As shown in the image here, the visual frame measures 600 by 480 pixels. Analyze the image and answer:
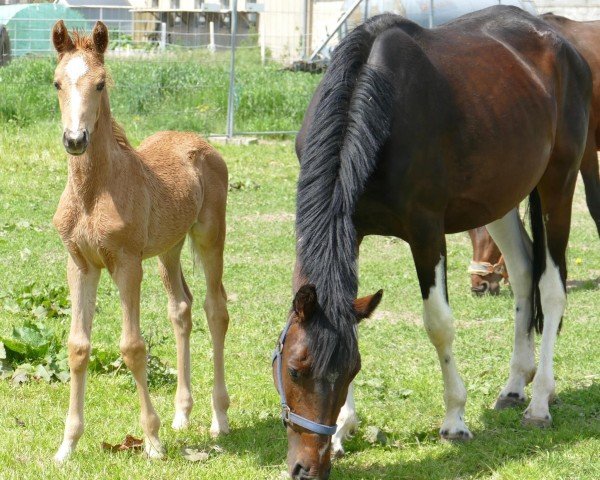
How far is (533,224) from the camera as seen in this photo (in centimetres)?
570

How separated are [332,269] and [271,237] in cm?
561

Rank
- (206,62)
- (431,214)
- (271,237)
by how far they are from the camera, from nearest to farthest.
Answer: (431,214) < (271,237) < (206,62)

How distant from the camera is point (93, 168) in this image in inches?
163

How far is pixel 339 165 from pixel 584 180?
3.25 metres

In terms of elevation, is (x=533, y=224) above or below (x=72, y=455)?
above

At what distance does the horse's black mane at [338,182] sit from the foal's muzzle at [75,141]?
0.96 meters

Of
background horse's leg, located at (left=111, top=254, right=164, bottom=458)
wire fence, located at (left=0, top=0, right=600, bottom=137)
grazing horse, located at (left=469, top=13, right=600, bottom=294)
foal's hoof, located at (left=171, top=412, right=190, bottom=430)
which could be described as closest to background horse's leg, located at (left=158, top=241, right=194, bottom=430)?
foal's hoof, located at (left=171, top=412, right=190, bottom=430)

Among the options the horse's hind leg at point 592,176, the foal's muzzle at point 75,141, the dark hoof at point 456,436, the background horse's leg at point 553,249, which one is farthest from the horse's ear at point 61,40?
the horse's hind leg at point 592,176

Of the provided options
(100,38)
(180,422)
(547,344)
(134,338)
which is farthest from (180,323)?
(547,344)

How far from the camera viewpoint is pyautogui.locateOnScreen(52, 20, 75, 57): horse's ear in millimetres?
3977

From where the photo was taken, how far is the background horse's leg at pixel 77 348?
165 inches

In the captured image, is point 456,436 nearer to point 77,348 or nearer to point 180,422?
point 180,422

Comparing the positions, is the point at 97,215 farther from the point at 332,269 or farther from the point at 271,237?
the point at 271,237

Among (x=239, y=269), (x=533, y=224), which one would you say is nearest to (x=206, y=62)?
(x=239, y=269)
